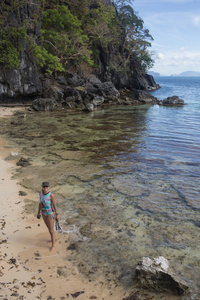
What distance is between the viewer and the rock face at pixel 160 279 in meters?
4.53

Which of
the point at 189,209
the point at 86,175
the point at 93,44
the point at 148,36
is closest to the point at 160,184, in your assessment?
the point at 189,209

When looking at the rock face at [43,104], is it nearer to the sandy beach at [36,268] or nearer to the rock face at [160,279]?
the sandy beach at [36,268]

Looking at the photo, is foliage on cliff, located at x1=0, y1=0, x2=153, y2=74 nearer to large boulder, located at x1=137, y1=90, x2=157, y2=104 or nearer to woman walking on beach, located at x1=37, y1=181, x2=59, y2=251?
large boulder, located at x1=137, y1=90, x2=157, y2=104

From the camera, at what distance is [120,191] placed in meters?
8.73

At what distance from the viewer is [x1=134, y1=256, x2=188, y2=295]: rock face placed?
4.53m

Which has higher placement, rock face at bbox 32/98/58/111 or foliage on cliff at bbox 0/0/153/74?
foliage on cliff at bbox 0/0/153/74

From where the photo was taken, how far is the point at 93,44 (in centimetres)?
4322

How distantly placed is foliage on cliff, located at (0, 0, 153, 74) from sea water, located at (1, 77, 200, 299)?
11.7 m

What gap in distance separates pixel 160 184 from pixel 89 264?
505 centimetres

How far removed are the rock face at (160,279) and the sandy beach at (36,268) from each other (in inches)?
17.7

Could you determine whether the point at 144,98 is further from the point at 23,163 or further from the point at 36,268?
the point at 36,268

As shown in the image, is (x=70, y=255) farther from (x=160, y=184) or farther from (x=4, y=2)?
(x=4, y=2)

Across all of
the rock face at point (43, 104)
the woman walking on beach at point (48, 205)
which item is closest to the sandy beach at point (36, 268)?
the woman walking on beach at point (48, 205)

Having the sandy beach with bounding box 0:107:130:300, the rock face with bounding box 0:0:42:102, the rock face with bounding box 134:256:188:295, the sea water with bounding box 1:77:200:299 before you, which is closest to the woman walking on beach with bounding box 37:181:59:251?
the sandy beach with bounding box 0:107:130:300
